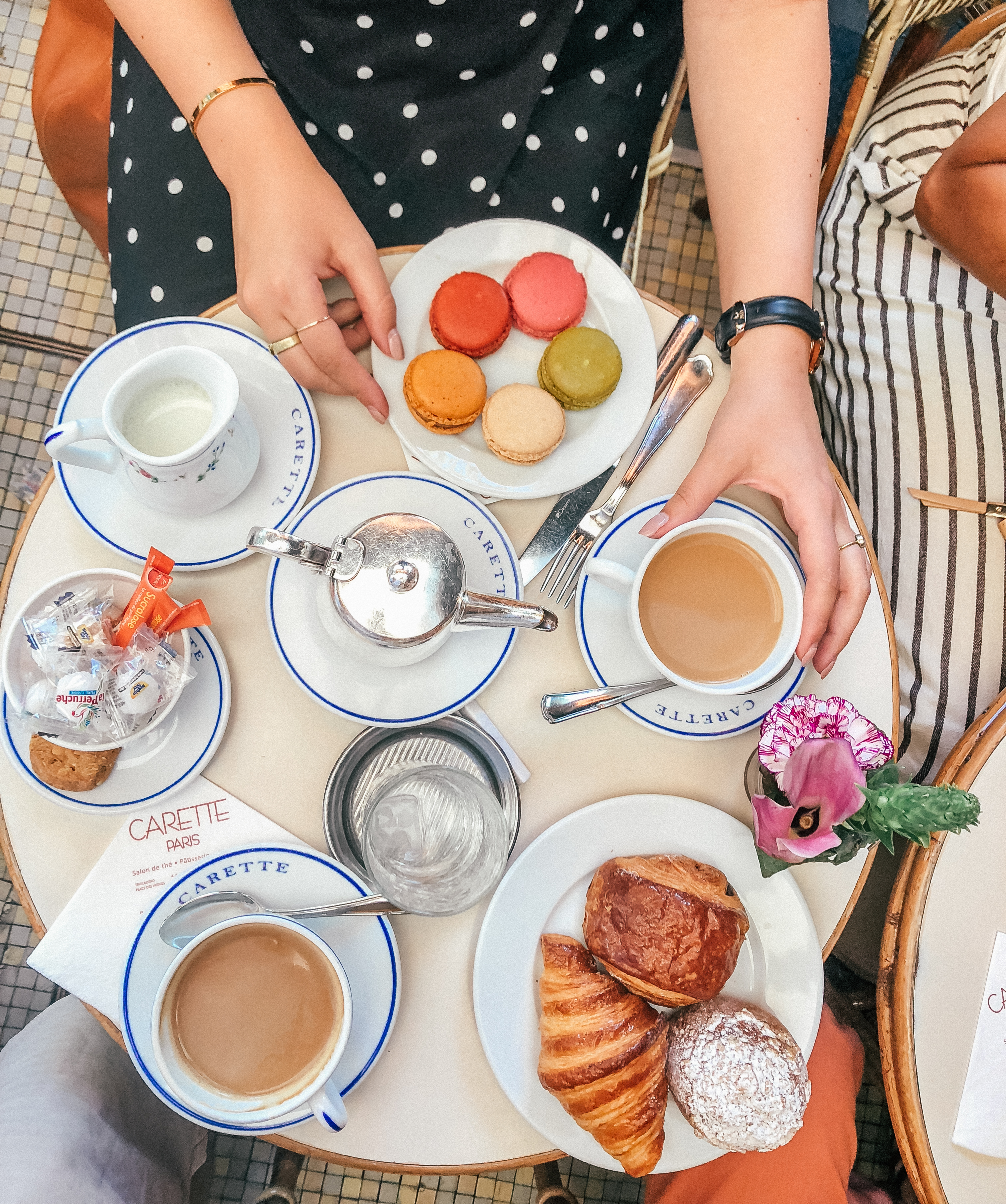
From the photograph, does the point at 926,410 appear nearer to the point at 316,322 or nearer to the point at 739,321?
the point at 739,321

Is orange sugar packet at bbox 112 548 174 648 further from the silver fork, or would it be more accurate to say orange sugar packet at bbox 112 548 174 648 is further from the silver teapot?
the silver fork

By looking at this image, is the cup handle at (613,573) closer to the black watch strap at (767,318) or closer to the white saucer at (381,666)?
the white saucer at (381,666)

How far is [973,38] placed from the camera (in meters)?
1.21

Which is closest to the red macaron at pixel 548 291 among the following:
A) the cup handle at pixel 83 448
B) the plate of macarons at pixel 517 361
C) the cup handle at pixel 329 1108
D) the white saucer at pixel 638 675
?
the plate of macarons at pixel 517 361

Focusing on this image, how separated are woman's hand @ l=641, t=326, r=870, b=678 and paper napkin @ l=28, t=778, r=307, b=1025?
0.52 metres

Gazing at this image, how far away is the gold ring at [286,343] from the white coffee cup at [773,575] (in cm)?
38

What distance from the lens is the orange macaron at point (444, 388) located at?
A: 33.5 inches

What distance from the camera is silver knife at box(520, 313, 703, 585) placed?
90cm

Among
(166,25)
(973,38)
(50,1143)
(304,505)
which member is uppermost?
(973,38)

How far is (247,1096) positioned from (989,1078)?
766 mm

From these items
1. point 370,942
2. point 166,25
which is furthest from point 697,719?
point 166,25

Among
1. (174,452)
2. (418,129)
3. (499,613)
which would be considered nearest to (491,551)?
(499,613)

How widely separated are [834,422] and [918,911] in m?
0.71

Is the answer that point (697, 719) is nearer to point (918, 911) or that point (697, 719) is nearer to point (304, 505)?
point (918, 911)
